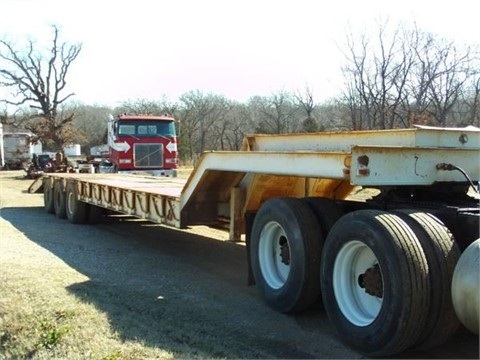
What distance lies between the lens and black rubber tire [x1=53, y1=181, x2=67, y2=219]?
526 inches

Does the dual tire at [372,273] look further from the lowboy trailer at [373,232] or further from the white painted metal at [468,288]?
the white painted metal at [468,288]

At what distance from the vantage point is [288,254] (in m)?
5.46

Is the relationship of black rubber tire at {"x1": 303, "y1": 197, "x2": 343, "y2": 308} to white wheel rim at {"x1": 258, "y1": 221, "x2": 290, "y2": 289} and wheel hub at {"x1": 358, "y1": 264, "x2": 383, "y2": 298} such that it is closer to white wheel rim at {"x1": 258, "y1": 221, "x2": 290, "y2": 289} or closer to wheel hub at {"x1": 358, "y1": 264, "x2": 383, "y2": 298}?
white wheel rim at {"x1": 258, "y1": 221, "x2": 290, "y2": 289}

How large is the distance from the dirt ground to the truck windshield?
959 cm

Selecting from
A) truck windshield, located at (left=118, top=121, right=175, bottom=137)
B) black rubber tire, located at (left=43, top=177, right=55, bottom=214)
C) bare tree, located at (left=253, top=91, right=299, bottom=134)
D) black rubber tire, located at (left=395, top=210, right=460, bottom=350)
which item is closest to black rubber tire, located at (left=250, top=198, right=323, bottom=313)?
black rubber tire, located at (left=395, top=210, right=460, bottom=350)

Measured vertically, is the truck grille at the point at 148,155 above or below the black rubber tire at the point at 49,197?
above

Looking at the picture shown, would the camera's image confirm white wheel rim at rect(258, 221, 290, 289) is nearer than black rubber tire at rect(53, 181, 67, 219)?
Yes

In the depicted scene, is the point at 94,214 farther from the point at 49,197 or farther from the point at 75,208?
the point at 49,197

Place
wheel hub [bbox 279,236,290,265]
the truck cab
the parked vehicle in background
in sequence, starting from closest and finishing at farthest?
wheel hub [bbox 279,236,290,265] → the truck cab → the parked vehicle in background

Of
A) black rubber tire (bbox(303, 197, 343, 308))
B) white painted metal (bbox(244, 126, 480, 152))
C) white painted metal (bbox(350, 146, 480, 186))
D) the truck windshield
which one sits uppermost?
the truck windshield

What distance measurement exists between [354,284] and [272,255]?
1222mm

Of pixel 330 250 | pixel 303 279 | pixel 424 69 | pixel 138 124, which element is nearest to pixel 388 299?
pixel 330 250

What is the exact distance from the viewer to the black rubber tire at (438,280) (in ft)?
13.2

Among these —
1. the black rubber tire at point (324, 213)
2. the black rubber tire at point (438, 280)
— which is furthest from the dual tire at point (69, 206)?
the black rubber tire at point (438, 280)
